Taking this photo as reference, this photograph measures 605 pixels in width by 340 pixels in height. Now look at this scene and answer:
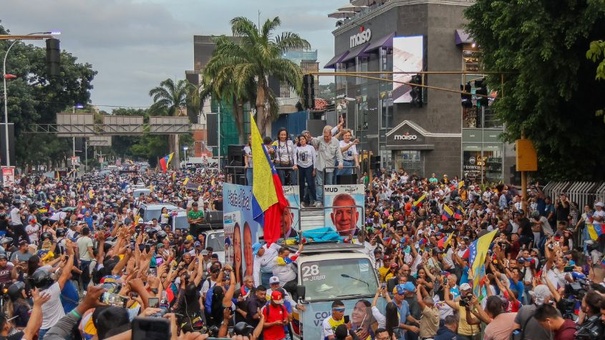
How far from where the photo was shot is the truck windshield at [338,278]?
1285cm

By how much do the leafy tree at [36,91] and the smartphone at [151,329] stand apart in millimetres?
51148

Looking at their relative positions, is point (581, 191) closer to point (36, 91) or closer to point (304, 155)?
point (304, 155)

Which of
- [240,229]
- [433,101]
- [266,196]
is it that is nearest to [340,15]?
[433,101]

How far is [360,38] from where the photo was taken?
5712 cm

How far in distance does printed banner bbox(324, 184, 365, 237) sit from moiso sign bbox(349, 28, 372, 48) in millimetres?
40425

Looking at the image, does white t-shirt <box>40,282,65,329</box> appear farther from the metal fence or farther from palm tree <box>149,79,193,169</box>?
palm tree <box>149,79,193,169</box>

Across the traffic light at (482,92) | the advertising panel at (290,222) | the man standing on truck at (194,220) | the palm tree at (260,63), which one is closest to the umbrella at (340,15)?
the palm tree at (260,63)

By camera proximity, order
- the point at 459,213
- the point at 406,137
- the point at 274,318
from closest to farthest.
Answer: the point at 274,318
the point at 459,213
the point at 406,137

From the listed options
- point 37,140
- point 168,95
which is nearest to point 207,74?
point 37,140

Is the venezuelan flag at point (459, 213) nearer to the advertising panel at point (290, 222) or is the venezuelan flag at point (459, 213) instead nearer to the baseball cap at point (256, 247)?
the advertising panel at point (290, 222)

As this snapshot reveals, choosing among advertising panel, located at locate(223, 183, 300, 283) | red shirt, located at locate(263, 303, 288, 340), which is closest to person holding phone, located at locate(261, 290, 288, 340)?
red shirt, located at locate(263, 303, 288, 340)

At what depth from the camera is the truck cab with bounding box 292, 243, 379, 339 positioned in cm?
1251

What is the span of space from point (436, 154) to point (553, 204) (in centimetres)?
2584

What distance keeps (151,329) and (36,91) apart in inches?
2477
